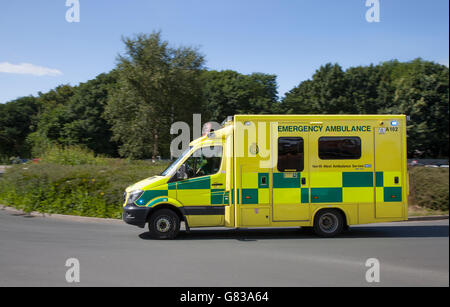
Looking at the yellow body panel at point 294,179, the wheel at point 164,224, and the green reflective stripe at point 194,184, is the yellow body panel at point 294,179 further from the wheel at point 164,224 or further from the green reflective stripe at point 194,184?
the wheel at point 164,224

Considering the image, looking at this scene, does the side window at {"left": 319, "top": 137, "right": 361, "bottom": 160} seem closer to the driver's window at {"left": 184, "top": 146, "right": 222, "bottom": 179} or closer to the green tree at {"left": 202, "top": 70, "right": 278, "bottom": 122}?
the driver's window at {"left": 184, "top": 146, "right": 222, "bottom": 179}

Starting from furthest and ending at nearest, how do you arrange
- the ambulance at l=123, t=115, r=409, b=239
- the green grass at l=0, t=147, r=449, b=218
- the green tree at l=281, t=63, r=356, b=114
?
the green tree at l=281, t=63, r=356, b=114
the green grass at l=0, t=147, r=449, b=218
the ambulance at l=123, t=115, r=409, b=239

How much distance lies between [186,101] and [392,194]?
29801 mm

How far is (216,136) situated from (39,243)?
4637mm

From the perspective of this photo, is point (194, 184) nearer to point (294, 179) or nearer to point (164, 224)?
point (164, 224)

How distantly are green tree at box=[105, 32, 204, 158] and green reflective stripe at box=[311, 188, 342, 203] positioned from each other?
93.7 feet

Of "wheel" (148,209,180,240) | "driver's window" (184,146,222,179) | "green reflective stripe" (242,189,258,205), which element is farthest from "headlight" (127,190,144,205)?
"green reflective stripe" (242,189,258,205)

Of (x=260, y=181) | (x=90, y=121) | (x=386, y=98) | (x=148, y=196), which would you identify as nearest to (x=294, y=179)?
(x=260, y=181)

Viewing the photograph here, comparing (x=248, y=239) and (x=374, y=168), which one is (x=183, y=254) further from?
(x=374, y=168)

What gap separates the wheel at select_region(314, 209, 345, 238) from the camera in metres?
9.49

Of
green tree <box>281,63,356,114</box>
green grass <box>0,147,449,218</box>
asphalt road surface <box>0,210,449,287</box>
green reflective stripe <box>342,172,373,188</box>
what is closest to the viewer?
asphalt road surface <box>0,210,449,287</box>

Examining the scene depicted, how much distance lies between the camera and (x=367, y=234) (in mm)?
9898

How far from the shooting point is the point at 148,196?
30.2ft

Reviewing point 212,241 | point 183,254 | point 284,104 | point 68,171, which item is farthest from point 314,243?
point 284,104
